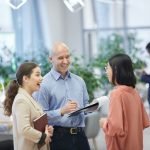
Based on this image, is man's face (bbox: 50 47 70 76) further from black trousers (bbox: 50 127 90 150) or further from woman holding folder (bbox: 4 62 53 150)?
black trousers (bbox: 50 127 90 150)

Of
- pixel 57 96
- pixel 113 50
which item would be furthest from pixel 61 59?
pixel 113 50

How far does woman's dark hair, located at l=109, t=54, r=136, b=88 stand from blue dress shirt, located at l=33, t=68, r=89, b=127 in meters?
0.54

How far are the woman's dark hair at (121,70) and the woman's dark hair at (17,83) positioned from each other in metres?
0.60

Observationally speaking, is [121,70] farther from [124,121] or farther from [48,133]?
[48,133]

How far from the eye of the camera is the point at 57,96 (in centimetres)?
311

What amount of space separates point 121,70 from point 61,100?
2.07 ft

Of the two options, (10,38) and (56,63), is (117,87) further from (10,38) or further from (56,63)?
(10,38)

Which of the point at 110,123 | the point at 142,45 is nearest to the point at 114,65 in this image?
the point at 110,123

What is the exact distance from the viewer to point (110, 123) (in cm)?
267

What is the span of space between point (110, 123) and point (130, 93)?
270mm

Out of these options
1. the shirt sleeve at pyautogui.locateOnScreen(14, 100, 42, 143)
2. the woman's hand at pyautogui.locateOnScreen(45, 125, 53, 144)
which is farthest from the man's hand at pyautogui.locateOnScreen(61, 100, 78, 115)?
the shirt sleeve at pyautogui.locateOnScreen(14, 100, 42, 143)

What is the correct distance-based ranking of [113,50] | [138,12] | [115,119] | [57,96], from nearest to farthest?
[115,119], [57,96], [113,50], [138,12]

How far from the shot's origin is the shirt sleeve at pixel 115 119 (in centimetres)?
266

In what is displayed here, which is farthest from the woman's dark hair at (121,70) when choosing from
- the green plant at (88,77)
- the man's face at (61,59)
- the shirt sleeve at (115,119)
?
the green plant at (88,77)
